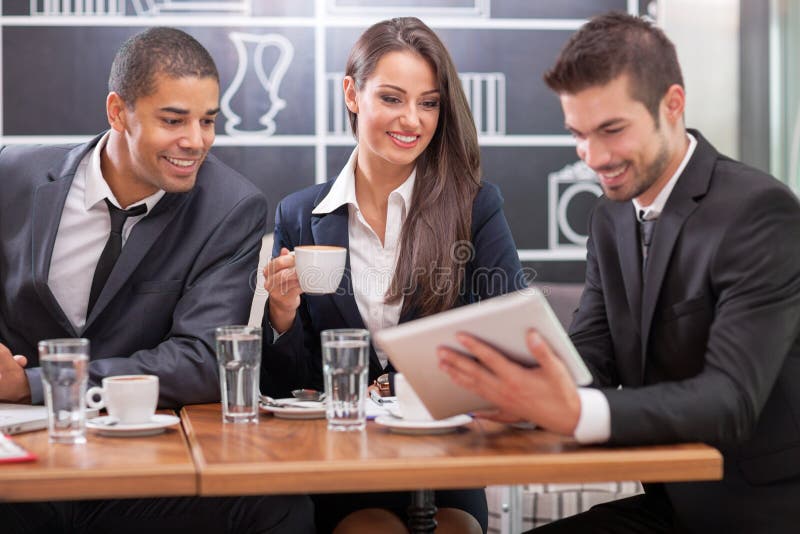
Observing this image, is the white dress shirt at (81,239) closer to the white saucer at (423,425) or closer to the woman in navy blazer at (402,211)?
the woman in navy blazer at (402,211)

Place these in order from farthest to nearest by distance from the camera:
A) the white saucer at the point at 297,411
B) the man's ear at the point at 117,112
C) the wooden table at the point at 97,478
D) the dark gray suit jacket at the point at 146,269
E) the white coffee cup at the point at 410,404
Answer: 1. the man's ear at the point at 117,112
2. the dark gray suit jacket at the point at 146,269
3. the white saucer at the point at 297,411
4. the white coffee cup at the point at 410,404
5. the wooden table at the point at 97,478

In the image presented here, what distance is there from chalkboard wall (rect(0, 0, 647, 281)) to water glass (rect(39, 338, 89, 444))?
263 centimetres

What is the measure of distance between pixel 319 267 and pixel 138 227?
0.53 meters

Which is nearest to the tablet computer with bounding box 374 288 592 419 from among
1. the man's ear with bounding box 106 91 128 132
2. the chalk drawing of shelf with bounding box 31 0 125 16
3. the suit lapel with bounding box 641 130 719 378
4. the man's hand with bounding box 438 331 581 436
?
the man's hand with bounding box 438 331 581 436

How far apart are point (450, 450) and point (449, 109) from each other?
133 cm

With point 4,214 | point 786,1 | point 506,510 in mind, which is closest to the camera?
point 4,214

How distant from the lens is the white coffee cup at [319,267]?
220 centimetres

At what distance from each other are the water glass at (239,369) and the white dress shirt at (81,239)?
0.67m

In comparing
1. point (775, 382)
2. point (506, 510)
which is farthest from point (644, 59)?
point (506, 510)

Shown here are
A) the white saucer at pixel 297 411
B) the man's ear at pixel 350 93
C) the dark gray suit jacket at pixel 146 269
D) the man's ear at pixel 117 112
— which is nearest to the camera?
the white saucer at pixel 297 411

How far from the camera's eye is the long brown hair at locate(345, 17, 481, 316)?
107 inches

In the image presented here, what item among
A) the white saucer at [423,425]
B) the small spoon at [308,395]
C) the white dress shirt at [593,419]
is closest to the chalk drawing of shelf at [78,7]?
the small spoon at [308,395]

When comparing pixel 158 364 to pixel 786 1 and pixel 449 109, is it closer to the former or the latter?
pixel 449 109

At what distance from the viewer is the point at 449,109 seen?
112 inches
